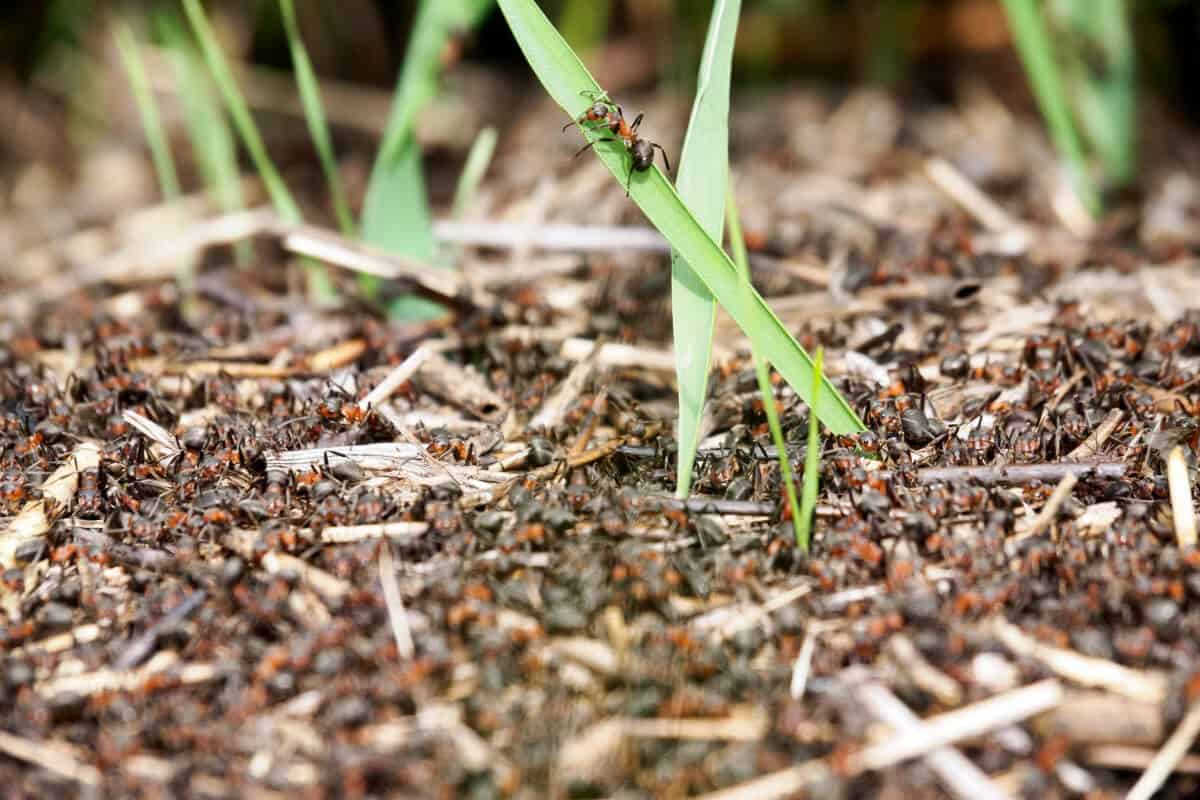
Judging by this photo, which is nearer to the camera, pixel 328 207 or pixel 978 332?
pixel 978 332

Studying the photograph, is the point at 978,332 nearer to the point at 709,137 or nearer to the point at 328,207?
the point at 709,137


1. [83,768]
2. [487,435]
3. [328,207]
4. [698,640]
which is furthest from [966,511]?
[328,207]

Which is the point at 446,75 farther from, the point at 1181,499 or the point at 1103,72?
the point at 1181,499

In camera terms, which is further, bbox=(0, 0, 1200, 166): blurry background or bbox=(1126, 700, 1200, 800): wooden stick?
bbox=(0, 0, 1200, 166): blurry background

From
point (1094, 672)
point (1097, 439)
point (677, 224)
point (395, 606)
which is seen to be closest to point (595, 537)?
point (395, 606)

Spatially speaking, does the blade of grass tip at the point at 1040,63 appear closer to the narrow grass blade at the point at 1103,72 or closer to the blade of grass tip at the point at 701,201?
the narrow grass blade at the point at 1103,72

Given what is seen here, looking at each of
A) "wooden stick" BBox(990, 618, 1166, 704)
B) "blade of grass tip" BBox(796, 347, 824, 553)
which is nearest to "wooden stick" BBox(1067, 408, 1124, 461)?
"wooden stick" BBox(990, 618, 1166, 704)

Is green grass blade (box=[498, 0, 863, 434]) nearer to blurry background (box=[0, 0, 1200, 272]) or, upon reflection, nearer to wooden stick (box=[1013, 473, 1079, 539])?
wooden stick (box=[1013, 473, 1079, 539])
